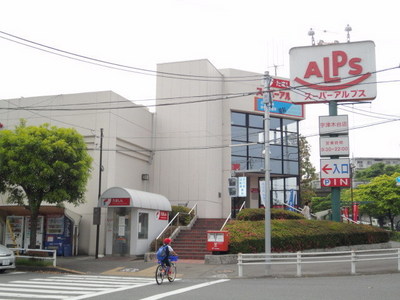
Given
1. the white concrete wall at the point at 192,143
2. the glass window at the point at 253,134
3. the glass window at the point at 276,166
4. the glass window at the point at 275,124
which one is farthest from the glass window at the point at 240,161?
the glass window at the point at 275,124

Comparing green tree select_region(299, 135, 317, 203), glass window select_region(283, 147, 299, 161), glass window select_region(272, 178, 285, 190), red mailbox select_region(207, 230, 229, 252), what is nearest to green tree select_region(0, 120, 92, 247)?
red mailbox select_region(207, 230, 229, 252)

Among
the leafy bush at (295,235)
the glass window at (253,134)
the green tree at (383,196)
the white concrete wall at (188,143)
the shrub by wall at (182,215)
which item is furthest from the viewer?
the green tree at (383,196)

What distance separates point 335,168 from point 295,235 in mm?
5916

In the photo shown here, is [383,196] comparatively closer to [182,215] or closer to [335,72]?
[335,72]

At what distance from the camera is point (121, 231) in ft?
76.8

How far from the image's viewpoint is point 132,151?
29.0 metres

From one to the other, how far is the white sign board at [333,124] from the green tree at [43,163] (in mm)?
13914

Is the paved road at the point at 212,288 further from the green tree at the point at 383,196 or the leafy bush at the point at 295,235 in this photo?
the green tree at the point at 383,196

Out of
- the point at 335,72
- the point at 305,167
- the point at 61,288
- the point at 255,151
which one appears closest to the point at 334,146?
the point at 335,72

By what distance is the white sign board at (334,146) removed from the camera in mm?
25828

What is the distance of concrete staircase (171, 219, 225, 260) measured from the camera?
22281mm

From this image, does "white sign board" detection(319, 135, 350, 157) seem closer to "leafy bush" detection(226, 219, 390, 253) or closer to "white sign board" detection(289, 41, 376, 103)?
"white sign board" detection(289, 41, 376, 103)

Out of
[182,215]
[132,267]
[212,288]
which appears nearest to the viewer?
[212,288]

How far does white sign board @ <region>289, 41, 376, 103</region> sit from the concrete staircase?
372 inches
